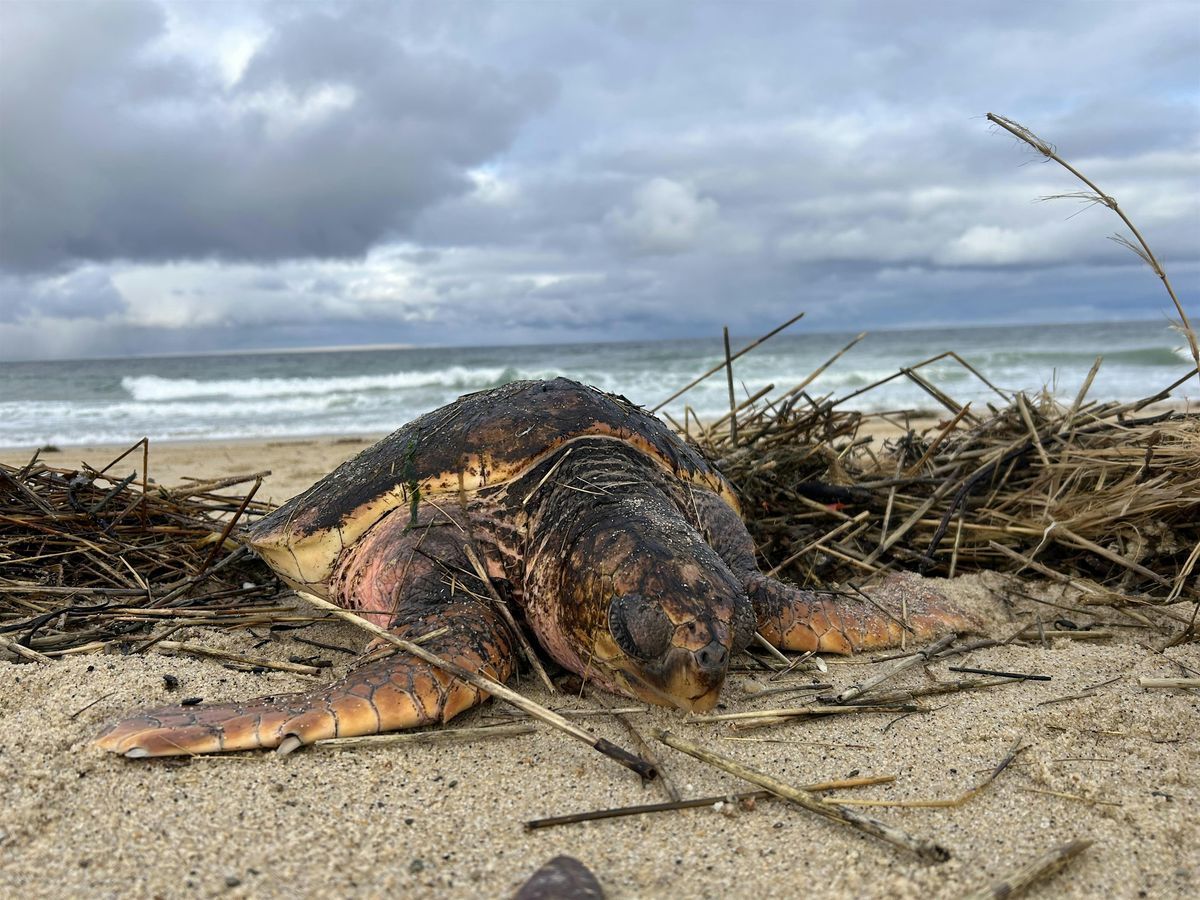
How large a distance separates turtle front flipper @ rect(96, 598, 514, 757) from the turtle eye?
45 cm

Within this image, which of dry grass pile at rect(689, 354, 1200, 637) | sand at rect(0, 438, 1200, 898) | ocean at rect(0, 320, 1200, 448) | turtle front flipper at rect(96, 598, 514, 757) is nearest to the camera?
sand at rect(0, 438, 1200, 898)

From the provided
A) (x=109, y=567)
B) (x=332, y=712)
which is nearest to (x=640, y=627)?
(x=332, y=712)

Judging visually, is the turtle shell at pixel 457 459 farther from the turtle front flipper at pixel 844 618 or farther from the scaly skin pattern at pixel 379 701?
the turtle front flipper at pixel 844 618

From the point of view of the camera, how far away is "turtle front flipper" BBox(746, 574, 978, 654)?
2.83 metres

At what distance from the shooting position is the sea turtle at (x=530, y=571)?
6.82ft

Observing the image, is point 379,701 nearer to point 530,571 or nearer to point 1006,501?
point 530,571

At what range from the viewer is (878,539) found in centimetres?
389

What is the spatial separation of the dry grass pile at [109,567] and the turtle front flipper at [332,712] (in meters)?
0.84

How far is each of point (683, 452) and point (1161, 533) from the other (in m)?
2.01

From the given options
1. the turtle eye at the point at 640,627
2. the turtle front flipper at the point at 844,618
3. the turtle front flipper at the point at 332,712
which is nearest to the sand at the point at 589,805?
the turtle front flipper at the point at 332,712

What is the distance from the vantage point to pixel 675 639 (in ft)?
6.73

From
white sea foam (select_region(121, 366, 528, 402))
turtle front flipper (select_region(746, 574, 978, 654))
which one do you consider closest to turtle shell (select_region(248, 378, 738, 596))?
turtle front flipper (select_region(746, 574, 978, 654))

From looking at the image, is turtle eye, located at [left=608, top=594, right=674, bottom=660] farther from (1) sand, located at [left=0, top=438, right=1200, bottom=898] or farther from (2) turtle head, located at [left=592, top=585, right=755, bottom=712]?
(1) sand, located at [left=0, top=438, right=1200, bottom=898]

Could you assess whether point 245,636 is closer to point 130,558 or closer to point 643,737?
point 130,558
